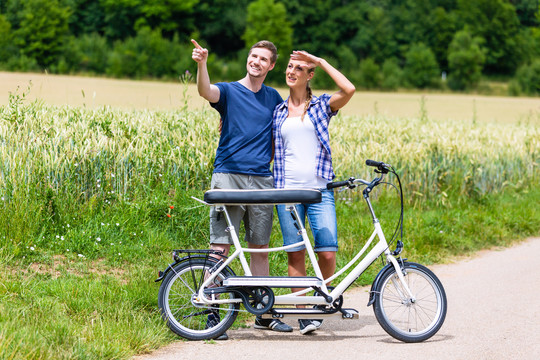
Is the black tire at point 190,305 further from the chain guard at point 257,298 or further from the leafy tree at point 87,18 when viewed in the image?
the leafy tree at point 87,18

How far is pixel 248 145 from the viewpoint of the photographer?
535cm

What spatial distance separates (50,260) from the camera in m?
6.59

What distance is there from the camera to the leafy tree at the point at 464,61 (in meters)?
75.7

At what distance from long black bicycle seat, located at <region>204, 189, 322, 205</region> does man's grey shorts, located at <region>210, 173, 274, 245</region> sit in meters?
0.29

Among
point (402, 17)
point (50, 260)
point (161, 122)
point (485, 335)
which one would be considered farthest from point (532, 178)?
point (402, 17)

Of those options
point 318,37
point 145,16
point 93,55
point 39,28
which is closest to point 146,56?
point 93,55

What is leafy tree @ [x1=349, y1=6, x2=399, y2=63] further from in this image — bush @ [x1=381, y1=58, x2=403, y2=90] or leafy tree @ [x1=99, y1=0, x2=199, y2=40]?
leafy tree @ [x1=99, y1=0, x2=199, y2=40]

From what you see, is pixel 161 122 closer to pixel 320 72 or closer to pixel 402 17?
pixel 320 72

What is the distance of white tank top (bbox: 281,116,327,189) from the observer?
5.32m

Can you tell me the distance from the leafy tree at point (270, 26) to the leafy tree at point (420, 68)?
13.2 m

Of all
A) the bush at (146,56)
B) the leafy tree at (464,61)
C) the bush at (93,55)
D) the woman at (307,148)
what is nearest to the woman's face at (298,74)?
the woman at (307,148)

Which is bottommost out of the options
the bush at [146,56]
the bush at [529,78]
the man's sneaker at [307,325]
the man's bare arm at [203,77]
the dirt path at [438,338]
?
the dirt path at [438,338]

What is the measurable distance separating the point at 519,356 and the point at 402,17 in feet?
273

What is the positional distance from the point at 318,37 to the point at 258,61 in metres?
80.5
